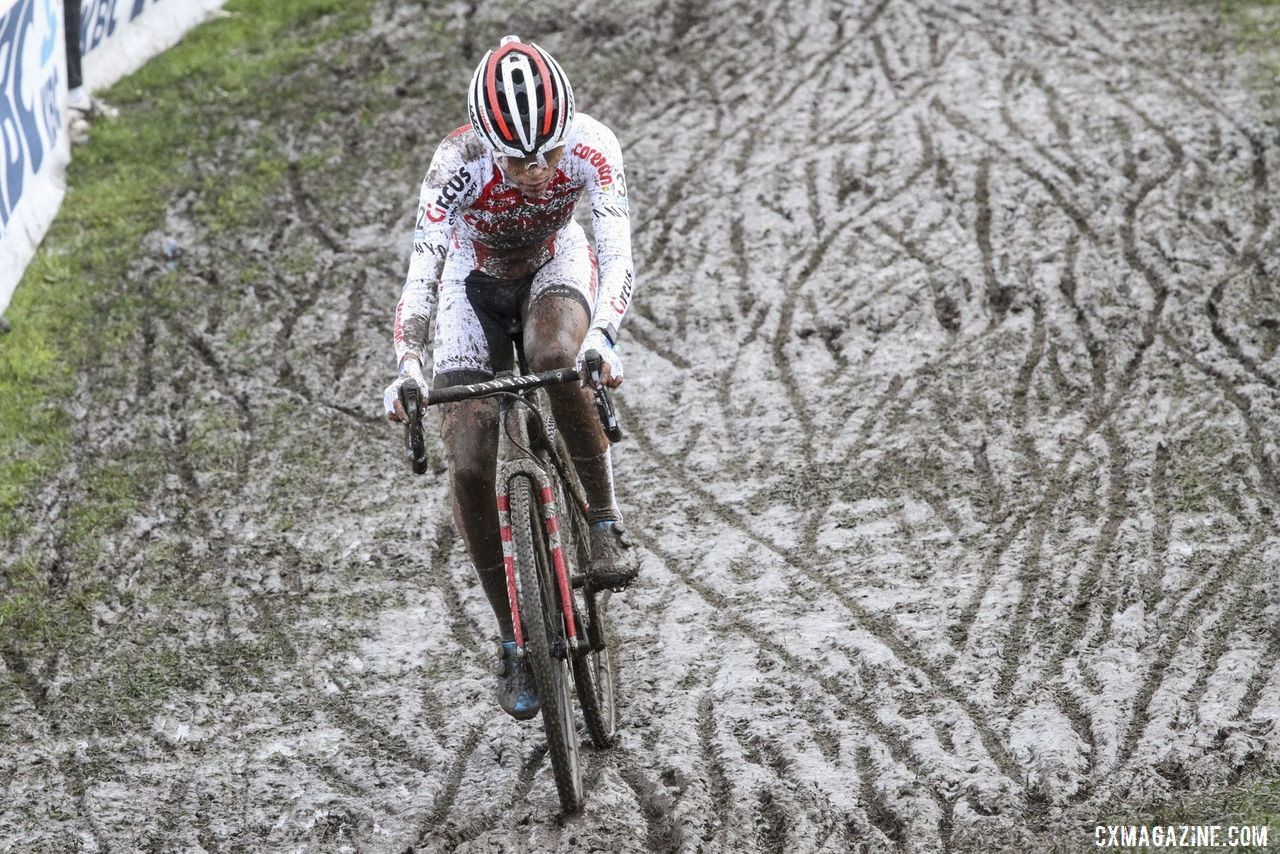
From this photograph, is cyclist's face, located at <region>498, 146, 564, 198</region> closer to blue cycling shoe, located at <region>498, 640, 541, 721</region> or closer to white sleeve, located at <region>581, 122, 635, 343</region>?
white sleeve, located at <region>581, 122, 635, 343</region>

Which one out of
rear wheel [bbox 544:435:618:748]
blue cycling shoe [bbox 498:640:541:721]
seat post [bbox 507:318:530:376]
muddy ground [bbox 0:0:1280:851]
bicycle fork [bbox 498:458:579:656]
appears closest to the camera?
bicycle fork [bbox 498:458:579:656]

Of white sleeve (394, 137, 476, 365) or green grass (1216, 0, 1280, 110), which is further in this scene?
green grass (1216, 0, 1280, 110)

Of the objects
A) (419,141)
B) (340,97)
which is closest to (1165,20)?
(419,141)

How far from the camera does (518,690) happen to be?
5102mm

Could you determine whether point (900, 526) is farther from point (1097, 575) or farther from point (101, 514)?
point (101, 514)

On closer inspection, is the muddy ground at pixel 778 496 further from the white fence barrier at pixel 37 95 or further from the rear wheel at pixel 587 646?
the white fence barrier at pixel 37 95

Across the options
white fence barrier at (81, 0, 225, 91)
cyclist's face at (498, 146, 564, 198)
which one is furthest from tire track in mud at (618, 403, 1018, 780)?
white fence barrier at (81, 0, 225, 91)

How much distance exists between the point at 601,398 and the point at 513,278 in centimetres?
100

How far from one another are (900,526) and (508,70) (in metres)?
3.34

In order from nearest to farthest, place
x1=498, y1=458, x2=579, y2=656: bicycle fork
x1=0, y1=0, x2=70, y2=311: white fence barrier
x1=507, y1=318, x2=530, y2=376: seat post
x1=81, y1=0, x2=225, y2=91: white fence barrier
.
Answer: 1. x1=498, y1=458, x2=579, y2=656: bicycle fork
2. x1=507, y1=318, x2=530, y2=376: seat post
3. x1=0, y1=0, x2=70, y2=311: white fence barrier
4. x1=81, y1=0, x2=225, y2=91: white fence barrier

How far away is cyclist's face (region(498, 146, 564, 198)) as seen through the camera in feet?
16.7

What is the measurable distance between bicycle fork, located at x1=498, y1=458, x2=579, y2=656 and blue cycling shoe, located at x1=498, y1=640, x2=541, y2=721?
27cm

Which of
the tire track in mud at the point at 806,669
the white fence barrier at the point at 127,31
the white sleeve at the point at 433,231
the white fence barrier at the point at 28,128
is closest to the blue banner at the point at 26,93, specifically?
the white fence barrier at the point at 28,128

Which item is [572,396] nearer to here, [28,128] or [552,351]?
[552,351]
